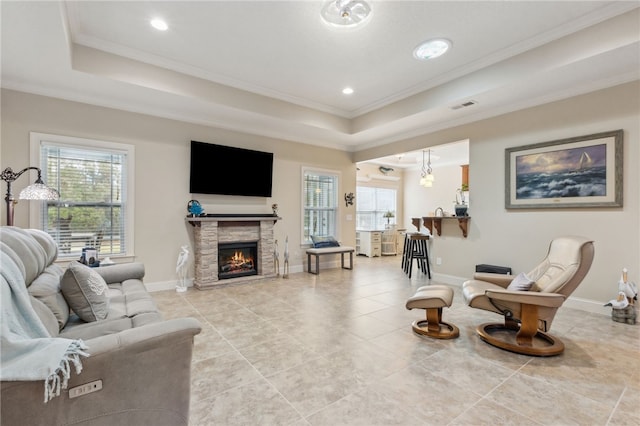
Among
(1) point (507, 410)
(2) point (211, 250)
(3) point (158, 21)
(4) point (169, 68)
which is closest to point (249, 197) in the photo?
(2) point (211, 250)

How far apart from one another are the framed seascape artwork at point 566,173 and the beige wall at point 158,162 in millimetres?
3820

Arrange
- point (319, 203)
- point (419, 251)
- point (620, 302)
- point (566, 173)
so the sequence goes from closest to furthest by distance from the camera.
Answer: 1. point (620, 302)
2. point (566, 173)
3. point (419, 251)
4. point (319, 203)

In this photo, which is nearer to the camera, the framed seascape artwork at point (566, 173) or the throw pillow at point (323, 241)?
the framed seascape artwork at point (566, 173)

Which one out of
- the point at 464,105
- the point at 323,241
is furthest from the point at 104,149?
the point at 464,105

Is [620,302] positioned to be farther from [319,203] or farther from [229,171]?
[229,171]

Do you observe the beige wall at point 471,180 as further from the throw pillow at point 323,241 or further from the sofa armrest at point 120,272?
the sofa armrest at point 120,272

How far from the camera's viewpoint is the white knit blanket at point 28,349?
108cm

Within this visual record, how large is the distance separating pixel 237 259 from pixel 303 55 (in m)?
3.55

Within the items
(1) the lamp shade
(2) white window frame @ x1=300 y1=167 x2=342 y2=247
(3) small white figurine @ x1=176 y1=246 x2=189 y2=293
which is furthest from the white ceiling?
(3) small white figurine @ x1=176 y1=246 x2=189 y2=293

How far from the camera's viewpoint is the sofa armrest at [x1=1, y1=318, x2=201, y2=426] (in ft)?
3.71

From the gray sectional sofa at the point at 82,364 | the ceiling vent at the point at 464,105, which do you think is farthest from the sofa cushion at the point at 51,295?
the ceiling vent at the point at 464,105

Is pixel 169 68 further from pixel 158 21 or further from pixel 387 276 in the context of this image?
pixel 387 276

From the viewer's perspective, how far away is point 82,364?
1.21 meters

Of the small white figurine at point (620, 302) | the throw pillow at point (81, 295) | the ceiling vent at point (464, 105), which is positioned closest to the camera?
the throw pillow at point (81, 295)
